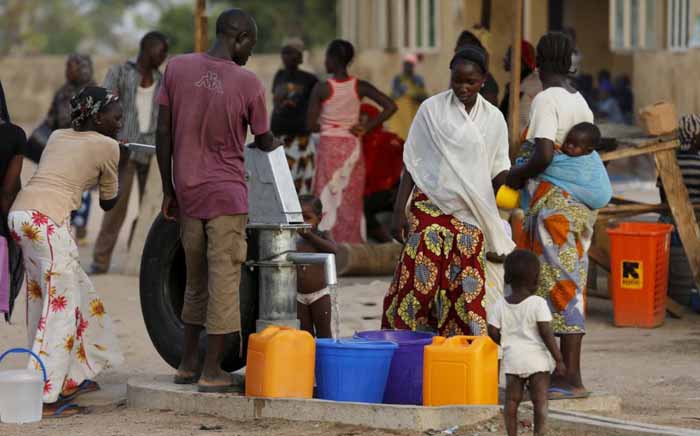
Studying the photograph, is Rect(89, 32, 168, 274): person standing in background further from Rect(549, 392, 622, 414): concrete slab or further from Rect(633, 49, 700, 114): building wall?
Rect(633, 49, 700, 114): building wall

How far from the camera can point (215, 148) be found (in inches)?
248

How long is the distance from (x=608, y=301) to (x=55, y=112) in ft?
16.2

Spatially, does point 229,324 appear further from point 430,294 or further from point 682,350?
point 682,350

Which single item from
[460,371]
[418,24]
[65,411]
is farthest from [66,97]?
[418,24]

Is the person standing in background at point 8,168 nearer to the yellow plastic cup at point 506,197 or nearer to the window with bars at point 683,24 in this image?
the yellow plastic cup at point 506,197

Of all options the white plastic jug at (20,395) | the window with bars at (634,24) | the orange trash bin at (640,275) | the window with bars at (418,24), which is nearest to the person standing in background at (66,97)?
the orange trash bin at (640,275)

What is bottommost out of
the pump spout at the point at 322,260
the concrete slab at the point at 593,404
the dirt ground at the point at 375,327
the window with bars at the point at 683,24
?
the dirt ground at the point at 375,327

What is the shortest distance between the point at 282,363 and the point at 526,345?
3.65 ft

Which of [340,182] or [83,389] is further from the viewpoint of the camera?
[340,182]

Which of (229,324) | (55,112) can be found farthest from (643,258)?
(55,112)

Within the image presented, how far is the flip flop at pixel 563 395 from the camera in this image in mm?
6340

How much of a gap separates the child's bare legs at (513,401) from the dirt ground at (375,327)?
0.91ft

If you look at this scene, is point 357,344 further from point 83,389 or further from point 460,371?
point 83,389

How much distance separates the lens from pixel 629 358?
8.14 m
